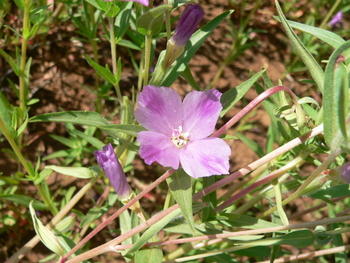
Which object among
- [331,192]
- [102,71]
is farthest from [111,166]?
[331,192]

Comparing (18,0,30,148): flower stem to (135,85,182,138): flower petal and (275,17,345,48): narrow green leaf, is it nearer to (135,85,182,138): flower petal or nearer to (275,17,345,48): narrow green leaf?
(135,85,182,138): flower petal

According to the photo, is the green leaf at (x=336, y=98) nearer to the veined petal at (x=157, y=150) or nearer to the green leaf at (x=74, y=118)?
the veined petal at (x=157, y=150)

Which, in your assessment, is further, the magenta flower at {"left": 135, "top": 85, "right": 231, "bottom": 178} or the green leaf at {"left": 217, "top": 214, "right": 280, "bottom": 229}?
the green leaf at {"left": 217, "top": 214, "right": 280, "bottom": 229}

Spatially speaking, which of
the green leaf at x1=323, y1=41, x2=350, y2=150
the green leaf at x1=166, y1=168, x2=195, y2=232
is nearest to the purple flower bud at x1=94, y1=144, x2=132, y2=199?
the green leaf at x1=166, y1=168, x2=195, y2=232

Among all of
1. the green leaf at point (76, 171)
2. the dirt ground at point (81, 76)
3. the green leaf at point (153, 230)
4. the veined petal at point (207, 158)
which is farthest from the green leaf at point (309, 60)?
the dirt ground at point (81, 76)

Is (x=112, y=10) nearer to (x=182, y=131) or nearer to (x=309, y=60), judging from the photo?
(x=182, y=131)

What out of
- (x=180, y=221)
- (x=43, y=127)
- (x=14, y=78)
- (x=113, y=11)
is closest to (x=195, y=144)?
(x=180, y=221)
